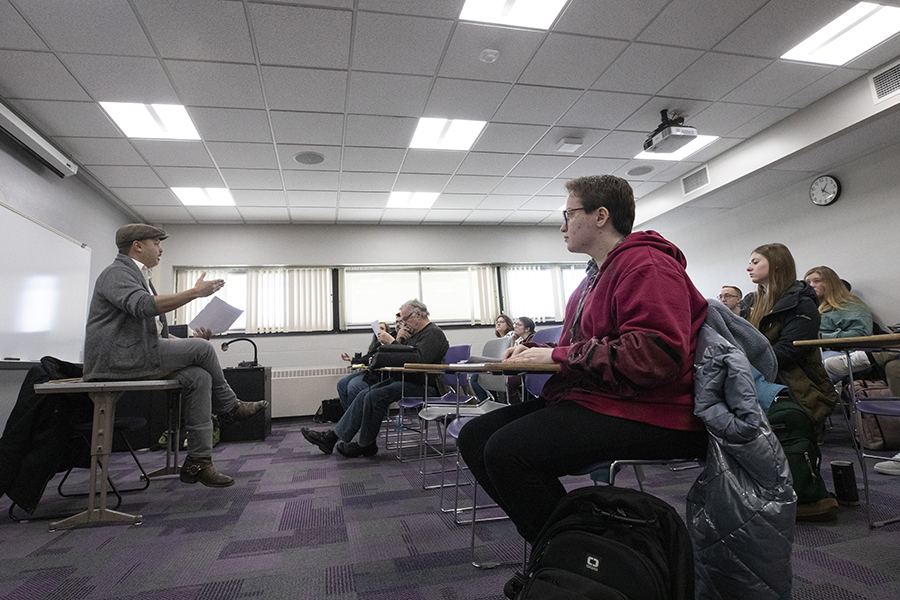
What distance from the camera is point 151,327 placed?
240 cm

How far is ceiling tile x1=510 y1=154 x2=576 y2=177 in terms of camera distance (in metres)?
4.82

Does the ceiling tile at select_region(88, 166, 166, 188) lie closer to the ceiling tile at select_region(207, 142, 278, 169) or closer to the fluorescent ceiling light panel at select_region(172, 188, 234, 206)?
the fluorescent ceiling light panel at select_region(172, 188, 234, 206)

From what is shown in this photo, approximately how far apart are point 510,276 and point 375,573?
596 centimetres

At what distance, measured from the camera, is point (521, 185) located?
5.54m

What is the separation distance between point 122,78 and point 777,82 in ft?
15.7

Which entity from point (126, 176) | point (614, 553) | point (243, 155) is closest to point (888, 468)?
point (614, 553)

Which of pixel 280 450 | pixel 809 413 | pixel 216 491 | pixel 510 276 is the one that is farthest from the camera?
pixel 510 276

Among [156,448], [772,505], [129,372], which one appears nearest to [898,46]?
[772,505]

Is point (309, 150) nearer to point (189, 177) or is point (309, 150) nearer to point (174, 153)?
point (174, 153)

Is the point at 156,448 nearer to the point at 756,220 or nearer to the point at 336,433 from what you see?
the point at 336,433

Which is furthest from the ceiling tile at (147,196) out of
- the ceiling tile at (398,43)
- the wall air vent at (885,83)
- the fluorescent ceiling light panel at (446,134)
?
the wall air vent at (885,83)

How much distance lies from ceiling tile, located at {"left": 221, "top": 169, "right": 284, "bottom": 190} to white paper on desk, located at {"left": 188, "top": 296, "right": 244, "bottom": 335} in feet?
7.94

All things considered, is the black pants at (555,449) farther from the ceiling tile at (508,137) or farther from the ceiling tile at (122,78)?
the ceiling tile at (508,137)

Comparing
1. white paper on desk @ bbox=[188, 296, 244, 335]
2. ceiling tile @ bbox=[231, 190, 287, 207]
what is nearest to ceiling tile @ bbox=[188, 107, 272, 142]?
ceiling tile @ bbox=[231, 190, 287, 207]
